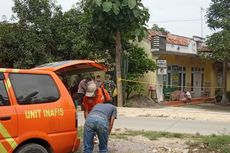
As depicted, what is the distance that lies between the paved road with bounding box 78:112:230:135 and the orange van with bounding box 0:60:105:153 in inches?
256

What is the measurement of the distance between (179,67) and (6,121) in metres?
25.6

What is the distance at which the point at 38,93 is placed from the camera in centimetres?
738

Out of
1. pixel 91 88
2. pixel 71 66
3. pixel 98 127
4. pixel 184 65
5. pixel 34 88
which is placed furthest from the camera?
pixel 184 65

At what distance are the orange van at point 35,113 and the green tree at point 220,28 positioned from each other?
17.9 m

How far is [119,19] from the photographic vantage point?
2209 centimetres

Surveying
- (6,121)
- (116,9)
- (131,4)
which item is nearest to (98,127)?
(6,121)

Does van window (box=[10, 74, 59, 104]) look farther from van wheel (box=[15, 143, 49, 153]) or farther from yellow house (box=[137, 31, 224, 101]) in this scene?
yellow house (box=[137, 31, 224, 101])

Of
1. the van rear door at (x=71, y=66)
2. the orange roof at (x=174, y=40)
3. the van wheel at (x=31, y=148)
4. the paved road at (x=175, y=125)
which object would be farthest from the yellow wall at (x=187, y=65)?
the van wheel at (x=31, y=148)

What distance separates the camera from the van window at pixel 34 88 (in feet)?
23.3

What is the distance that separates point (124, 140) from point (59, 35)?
51.9 feet

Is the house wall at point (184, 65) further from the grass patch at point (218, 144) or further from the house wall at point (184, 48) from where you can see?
the grass patch at point (218, 144)

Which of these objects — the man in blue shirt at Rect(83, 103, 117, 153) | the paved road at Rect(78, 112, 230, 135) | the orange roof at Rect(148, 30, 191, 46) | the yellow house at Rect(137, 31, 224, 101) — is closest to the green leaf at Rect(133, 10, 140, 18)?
the yellow house at Rect(137, 31, 224, 101)

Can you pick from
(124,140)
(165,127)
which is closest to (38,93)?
(124,140)

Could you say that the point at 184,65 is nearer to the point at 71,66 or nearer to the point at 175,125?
the point at 175,125
